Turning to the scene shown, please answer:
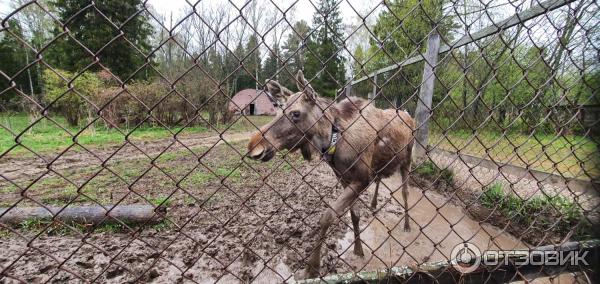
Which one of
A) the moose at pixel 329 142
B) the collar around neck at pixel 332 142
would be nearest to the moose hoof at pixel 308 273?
the moose at pixel 329 142

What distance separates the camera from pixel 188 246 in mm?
3230

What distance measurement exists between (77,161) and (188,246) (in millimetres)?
6715

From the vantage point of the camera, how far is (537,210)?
389 centimetres

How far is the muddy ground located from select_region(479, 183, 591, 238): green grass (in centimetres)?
27

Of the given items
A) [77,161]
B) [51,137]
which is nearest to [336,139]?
[77,161]

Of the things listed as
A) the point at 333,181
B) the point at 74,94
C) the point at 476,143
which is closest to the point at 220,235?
the point at 333,181

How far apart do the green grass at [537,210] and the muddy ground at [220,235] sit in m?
0.27

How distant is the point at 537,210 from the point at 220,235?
4.40 metres

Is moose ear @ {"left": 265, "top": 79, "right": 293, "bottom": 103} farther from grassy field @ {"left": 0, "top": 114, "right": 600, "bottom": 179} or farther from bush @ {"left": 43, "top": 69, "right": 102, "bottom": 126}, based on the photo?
bush @ {"left": 43, "top": 69, "right": 102, "bottom": 126}

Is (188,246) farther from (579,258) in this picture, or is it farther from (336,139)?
(579,258)

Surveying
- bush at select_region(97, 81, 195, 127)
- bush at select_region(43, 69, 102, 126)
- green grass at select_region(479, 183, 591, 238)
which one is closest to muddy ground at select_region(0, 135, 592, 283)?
green grass at select_region(479, 183, 591, 238)

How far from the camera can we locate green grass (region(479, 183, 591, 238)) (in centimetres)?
335

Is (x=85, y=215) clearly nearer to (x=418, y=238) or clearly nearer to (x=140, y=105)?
(x=418, y=238)

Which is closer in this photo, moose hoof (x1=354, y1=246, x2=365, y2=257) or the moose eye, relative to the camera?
the moose eye
